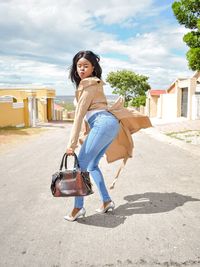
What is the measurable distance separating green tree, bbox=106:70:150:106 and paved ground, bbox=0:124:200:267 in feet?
157

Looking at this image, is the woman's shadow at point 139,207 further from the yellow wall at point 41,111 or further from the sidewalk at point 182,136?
the yellow wall at point 41,111

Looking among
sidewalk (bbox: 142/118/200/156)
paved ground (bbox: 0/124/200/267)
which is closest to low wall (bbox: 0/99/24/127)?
sidewalk (bbox: 142/118/200/156)

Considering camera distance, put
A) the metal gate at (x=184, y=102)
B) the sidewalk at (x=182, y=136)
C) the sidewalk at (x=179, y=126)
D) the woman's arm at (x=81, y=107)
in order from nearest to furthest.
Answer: the woman's arm at (x=81, y=107) → the sidewalk at (x=182, y=136) → the sidewalk at (x=179, y=126) → the metal gate at (x=184, y=102)

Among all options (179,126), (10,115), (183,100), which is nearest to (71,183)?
(179,126)

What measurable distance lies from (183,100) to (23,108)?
13816 millimetres

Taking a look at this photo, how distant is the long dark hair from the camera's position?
3922 mm

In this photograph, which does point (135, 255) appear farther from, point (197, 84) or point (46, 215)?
point (197, 84)

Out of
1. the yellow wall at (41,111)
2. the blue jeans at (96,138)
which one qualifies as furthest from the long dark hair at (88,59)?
the yellow wall at (41,111)

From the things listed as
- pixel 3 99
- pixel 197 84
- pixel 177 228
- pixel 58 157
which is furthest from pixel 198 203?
pixel 197 84

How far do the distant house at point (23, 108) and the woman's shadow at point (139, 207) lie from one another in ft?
62.5

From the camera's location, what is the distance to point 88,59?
12.8 ft

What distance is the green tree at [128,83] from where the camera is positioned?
176 feet

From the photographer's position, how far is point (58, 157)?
943cm

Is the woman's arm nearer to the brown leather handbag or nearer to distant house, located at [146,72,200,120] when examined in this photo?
the brown leather handbag
